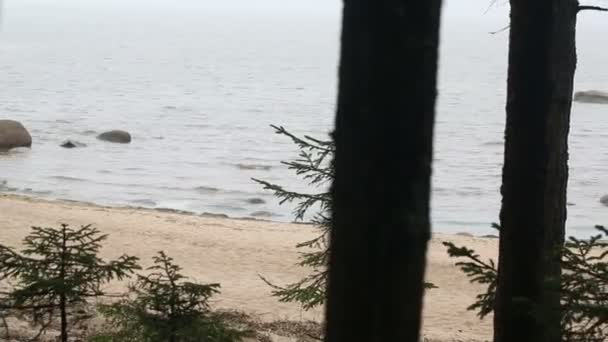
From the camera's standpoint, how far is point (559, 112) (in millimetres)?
5957

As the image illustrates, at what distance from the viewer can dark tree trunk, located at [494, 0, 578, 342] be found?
5008mm

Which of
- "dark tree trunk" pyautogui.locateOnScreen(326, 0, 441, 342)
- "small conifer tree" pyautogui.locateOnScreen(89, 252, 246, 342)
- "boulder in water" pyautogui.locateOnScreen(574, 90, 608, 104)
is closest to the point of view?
"dark tree trunk" pyautogui.locateOnScreen(326, 0, 441, 342)

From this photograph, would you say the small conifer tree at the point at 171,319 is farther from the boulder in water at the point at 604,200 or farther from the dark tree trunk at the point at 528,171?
the boulder in water at the point at 604,200

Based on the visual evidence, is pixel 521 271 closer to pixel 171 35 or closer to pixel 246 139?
pixel 246 139

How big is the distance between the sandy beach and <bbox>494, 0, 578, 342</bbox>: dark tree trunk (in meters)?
6.97

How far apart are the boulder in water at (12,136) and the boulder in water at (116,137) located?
13.4 ft

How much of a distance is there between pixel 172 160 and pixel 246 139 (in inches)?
298

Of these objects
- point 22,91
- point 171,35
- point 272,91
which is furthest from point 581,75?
point 171,35

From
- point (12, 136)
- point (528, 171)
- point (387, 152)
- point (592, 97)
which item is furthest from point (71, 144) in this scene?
point (592, 97)

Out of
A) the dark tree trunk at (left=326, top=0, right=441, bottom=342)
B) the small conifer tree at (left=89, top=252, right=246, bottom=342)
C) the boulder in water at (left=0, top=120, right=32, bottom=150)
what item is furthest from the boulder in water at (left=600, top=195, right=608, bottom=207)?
the dark tree trunk at (left=326, top=0, right=441, bottom=342)

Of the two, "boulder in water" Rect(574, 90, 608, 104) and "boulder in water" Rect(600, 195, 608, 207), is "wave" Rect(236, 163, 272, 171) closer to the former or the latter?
"boulder in water" Rect(600, 195, 608, 207)

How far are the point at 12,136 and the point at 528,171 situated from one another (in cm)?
Answer: 3137

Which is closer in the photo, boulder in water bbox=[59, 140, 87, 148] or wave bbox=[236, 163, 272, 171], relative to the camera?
wave bbox=[236, 163, 272, 171]

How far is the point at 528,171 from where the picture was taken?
5293 millimetres
